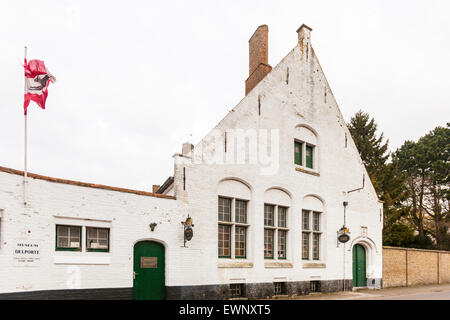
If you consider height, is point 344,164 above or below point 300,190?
above

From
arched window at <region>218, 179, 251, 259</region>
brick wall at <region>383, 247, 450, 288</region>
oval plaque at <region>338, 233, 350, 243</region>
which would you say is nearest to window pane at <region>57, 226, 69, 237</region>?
arched window at <region>218, 179, 251, 259</region>

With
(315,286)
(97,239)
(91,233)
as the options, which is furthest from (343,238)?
(91,233)

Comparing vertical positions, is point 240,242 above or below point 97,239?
below

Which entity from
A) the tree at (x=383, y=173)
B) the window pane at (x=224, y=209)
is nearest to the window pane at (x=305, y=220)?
the window pane at (x=224, y=209)

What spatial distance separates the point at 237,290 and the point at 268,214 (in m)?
3.28

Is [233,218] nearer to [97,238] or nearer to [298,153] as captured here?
[298,153]

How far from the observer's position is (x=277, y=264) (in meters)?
14.6

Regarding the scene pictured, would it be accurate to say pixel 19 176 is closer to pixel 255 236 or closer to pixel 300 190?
pixel 255 236

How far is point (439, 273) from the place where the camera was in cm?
2330

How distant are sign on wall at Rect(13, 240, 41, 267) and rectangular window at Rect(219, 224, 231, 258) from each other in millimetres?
6164

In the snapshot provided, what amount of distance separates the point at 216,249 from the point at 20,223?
6356mm

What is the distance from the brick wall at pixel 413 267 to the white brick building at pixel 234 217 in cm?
135

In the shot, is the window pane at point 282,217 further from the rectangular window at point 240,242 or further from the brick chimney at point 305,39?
the brick chimney at point 305,39

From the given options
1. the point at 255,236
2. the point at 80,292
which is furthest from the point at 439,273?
the point at 80,292
